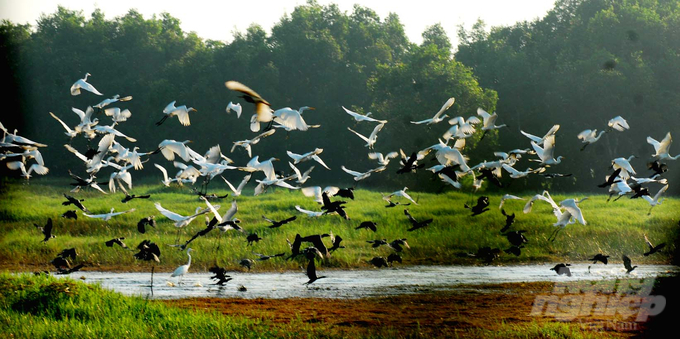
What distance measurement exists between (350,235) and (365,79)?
2861 centimetres

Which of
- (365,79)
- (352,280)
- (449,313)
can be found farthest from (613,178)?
(365,79)

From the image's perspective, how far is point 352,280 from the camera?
50.2 feet

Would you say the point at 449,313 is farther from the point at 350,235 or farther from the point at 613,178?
the point at 350,235

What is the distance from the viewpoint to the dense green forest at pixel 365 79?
3825 centimetres

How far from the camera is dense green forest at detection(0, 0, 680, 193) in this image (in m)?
38.2

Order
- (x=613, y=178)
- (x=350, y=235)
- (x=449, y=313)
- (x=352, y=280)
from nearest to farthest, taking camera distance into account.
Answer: (x=449, y=313) → (x=613, y=178) → (x=352, y=280) → (x=350, y=235)

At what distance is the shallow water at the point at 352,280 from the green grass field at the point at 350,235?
2.69ft

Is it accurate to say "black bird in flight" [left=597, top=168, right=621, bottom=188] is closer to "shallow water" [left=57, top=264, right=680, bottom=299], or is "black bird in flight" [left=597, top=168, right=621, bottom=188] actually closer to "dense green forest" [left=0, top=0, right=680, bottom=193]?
"shallow water" [left=57, top=264, right=680, bottom=299]

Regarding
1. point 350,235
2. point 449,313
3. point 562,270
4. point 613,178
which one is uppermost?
point 613,178

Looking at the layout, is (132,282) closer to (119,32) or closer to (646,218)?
(646,218)

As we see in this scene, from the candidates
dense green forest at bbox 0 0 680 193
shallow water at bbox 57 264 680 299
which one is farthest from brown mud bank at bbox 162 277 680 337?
dense green forest at bbox 0 0 680 193

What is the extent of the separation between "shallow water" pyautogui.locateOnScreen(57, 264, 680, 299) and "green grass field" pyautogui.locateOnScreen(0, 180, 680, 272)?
819 mm

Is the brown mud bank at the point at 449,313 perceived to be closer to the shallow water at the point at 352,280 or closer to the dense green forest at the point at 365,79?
the shallow water at the point at 352,280

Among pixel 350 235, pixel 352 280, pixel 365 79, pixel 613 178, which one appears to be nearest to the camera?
pixel 613 178
